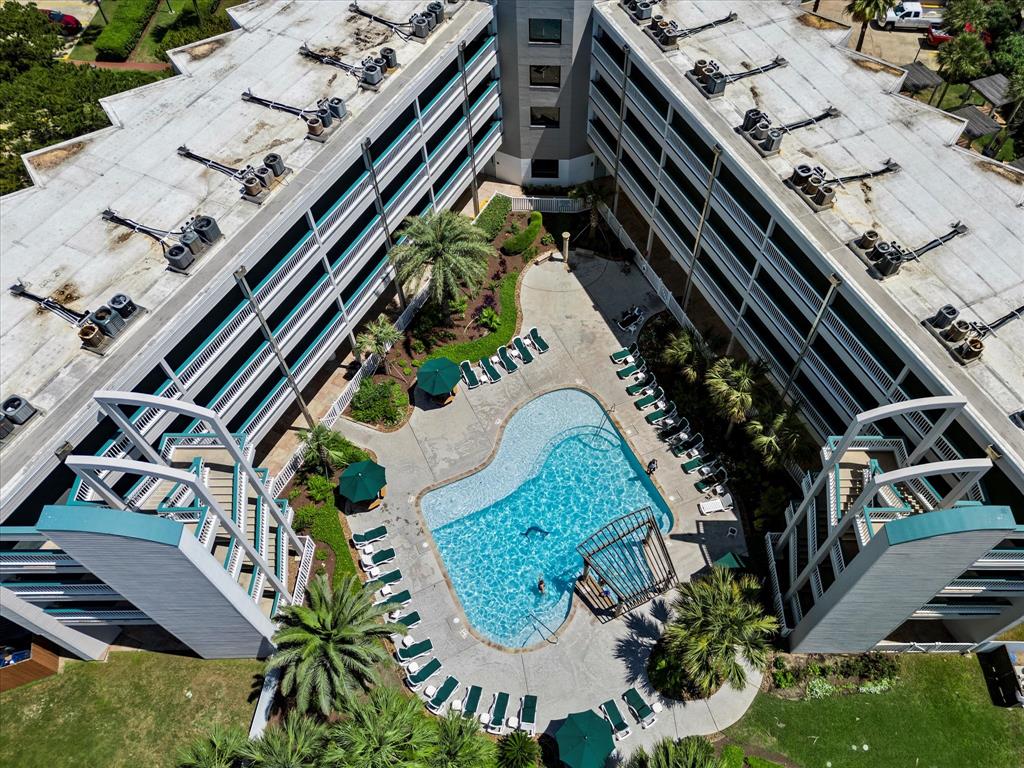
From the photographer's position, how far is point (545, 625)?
1487 inches

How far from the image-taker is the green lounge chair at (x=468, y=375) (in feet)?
154

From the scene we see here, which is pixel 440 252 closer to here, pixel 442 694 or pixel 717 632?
pixel 442 694

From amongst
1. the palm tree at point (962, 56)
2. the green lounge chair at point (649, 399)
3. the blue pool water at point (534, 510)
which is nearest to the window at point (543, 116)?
the blue pool water at point (534, 510)

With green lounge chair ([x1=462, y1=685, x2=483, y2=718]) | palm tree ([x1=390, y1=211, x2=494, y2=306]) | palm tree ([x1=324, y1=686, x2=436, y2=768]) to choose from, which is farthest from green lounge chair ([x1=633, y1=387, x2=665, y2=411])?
palm tree ([x1=324, y1=686, x2=436, y2=768])

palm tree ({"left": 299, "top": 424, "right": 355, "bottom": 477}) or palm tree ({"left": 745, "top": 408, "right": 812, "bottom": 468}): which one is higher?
palm tree ({"left": 745, "top": 408, "right": 812, "bottom": 468})

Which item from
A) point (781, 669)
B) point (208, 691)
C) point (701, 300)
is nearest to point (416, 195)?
point (701, 300)

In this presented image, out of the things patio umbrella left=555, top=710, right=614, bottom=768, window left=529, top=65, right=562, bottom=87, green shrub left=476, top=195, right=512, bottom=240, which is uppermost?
window left=529, top=65, right=562, bottom=87

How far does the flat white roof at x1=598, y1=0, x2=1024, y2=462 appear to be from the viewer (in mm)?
31250

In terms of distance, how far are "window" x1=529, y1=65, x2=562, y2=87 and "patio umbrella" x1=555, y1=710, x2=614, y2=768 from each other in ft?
134

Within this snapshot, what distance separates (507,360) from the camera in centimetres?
4766

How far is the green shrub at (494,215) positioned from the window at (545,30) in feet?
39.4

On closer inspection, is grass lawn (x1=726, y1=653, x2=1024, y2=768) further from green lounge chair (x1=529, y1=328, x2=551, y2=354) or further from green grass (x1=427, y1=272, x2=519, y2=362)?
green grass (x1=427, y1=272, x2=519, y2=362)

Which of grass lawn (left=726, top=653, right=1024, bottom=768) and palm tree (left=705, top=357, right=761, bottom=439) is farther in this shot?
palm tree (left=705, top=357, right=761, bottom=439)

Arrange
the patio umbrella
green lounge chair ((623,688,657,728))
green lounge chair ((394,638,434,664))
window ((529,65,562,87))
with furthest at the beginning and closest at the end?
window ((529,65,562,87)) < green lounge chair ((394,638,434,664)) < green lounge chair ((623,688,657,728)) < the patio umbrella
